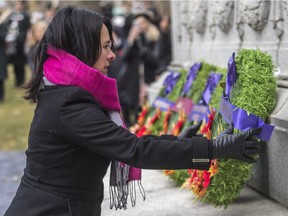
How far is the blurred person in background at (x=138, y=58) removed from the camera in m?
7.89

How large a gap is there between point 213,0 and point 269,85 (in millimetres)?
1558

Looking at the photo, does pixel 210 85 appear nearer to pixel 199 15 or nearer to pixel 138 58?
pixel 199 15

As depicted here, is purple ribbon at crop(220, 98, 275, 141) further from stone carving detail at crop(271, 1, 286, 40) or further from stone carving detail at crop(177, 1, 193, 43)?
stone carving detail at crop(177, 1, 193, 43)

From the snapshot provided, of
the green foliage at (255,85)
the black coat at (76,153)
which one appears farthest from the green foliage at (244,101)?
the black coat at (76,153)

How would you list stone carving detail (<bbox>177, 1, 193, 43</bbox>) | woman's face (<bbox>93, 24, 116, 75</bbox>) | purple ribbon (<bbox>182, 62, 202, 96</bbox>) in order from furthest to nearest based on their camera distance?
stone carving detail (<bbox>177, 1, 193, 43</bbox>), purple ribbon (<bbox>182, 62, 202, 96</bbox>), woman's face (<bbox>93, 24, 116, 75</bbox>)

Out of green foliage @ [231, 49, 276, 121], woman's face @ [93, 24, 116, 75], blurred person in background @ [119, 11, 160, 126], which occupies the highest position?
woman's face @ [93, 24, 116, 75]

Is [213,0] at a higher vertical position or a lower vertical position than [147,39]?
higher

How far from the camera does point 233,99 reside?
2.93 m

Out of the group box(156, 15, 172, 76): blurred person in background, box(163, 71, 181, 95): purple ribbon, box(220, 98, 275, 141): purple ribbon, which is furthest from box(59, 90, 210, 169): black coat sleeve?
box(156, 15, 172, 76): blurred person in background

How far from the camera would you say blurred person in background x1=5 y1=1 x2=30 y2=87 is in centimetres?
1242

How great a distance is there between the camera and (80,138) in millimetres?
2176

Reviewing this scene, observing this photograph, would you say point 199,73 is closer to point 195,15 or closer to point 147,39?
point 195,15

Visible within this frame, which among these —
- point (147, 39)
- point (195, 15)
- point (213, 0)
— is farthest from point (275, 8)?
point (147, 39)

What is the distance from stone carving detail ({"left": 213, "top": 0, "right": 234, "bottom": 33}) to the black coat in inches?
74.7
